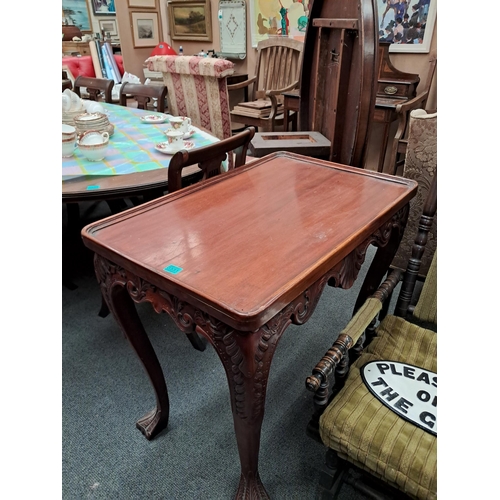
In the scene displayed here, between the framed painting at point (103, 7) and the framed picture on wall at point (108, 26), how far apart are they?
3.6 inches

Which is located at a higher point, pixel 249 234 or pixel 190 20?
pixel 190 20

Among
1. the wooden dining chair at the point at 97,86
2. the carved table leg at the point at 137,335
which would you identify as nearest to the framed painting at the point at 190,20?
the wooden dining chair at the point at 97,86

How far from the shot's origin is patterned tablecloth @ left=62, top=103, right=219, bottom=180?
1627 millimetres

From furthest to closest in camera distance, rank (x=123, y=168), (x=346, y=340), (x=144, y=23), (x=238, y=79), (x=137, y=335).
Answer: (x=144, y=23), (x=238, y=79), (x=123, y=168), (x=137, y=335), (x=346, y=340)

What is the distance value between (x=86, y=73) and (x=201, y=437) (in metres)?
5.16

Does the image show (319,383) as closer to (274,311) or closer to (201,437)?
(274,311)

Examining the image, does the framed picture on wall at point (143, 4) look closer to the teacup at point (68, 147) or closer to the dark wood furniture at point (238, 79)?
the dark wood furniture at point (238, 79)

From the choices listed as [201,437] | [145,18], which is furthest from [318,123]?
[145,18]

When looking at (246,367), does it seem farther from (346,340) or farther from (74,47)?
(74,47)

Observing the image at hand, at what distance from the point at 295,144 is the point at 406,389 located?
1.14m

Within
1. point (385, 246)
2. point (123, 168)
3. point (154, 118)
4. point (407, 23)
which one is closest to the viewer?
point (385, 246)

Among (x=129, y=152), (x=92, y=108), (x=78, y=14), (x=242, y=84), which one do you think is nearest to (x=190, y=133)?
(x=129, y=152)

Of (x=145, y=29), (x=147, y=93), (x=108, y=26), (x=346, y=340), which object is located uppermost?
(x=108, y=26)

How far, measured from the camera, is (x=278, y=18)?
380 centimetres
